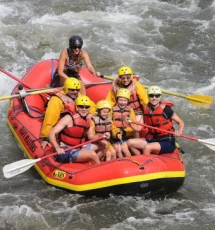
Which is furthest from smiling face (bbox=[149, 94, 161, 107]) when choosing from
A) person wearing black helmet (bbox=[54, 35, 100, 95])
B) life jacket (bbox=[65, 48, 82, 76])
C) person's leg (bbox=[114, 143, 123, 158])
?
life jacket (bbox=[65, 48, 82, 76])

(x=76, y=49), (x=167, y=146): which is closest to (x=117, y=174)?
(x=167, y=146)

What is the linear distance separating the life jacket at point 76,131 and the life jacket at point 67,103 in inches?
7.2

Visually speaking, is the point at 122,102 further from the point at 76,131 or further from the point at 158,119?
the point at 76,131

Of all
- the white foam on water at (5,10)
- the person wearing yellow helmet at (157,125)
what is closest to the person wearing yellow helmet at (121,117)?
the person wearing yellow helmet at (157,125)

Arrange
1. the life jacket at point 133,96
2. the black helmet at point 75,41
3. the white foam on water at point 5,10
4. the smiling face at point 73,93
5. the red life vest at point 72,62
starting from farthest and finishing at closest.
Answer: the white foam on water at point 5,10, the red life vest at point 72,62, the black helmet at point 75,41, the life jacket at point 133,96, the smiling face at point 73,93

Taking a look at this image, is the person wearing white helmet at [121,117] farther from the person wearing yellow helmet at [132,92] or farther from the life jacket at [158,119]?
the person wearing yellow helmet at [132,92]

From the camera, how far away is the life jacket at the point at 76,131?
544 cm

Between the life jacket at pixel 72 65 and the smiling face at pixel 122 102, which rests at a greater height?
the life jacket at pixel 72 65

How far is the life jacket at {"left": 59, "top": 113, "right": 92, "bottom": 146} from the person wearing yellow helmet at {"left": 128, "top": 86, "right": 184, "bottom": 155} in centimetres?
58

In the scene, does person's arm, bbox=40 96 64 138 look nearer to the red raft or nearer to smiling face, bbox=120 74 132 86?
the red raft

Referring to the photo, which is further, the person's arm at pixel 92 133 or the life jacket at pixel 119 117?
the life jacket at pixel 119 117

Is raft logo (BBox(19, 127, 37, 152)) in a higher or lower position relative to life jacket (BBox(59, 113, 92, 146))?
lower

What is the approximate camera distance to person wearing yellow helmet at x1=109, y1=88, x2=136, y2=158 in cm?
561

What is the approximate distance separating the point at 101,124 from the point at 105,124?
49 millimetres
